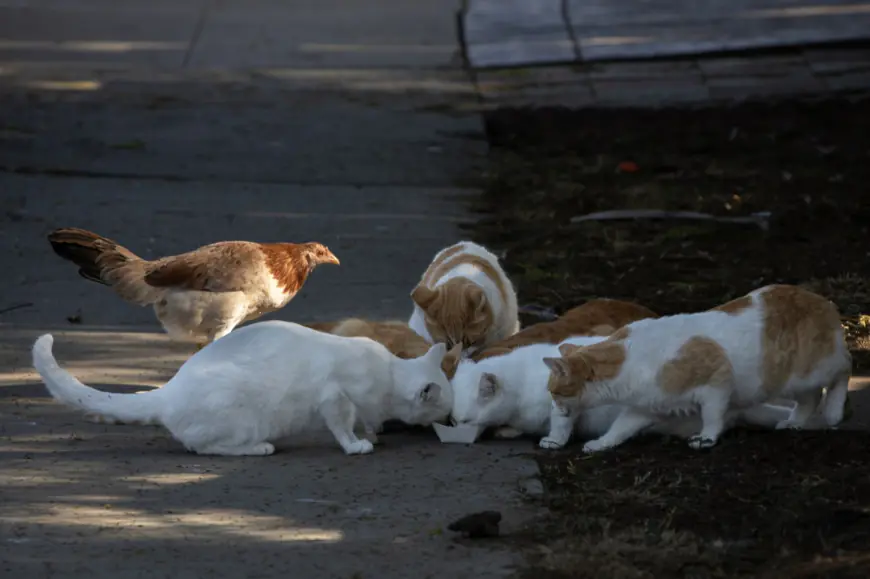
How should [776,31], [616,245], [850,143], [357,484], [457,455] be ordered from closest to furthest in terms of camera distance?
[357,484] < [457,455] < [616,245] < [850,143] < [776,31]

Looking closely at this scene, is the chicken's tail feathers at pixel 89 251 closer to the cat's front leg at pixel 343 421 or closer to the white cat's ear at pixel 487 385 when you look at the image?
the cat's front leg at pixel 343 421

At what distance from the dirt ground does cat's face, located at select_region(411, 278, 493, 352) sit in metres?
1.27

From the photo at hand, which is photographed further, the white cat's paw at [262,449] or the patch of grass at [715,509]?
the white cat's paw at [262,449]

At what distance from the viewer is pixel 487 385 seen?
6.95 m

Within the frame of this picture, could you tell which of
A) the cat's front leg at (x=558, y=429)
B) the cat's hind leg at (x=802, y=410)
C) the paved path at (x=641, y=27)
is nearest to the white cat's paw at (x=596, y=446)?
the cat's front leg at (x=558, y=429)

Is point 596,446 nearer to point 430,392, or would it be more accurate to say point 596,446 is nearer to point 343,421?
point 430,392

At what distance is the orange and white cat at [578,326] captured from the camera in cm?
754

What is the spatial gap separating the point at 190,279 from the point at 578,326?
2.15 metres

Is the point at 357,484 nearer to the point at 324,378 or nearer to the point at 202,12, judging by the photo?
the point at 324,378

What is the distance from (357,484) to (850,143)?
858 cm

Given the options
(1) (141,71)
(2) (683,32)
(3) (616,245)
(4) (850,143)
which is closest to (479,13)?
(2) (683,32)

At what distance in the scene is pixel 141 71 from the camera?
51.5 ft

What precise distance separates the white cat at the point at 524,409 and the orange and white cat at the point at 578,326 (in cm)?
28

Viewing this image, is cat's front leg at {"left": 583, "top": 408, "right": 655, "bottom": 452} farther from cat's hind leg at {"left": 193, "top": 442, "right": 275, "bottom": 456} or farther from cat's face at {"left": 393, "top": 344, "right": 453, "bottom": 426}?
cat's hind leg at {"left": 193, "top": 442, "right": 275, "bottom": 456}
